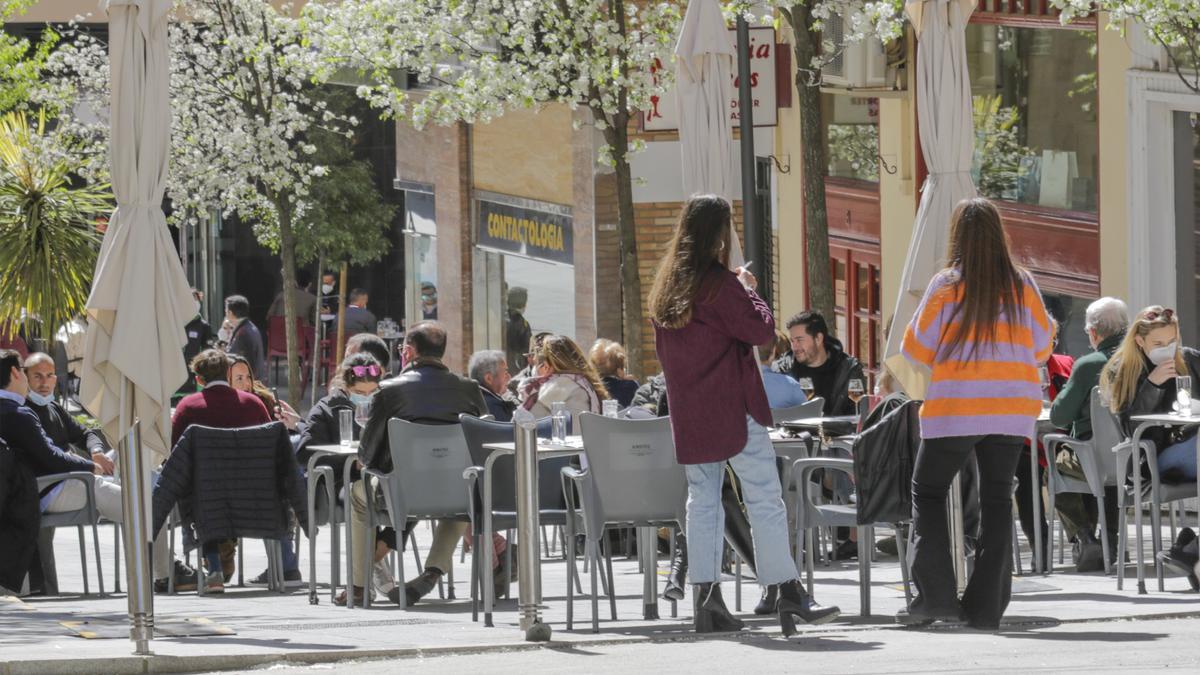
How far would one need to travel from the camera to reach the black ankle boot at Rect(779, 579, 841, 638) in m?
9.39

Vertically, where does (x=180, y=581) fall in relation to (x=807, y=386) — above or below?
below

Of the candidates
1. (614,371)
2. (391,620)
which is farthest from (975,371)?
(614,371)

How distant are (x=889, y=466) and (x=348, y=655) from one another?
2.58m

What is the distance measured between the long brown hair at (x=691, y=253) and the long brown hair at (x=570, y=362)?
13.2 ft

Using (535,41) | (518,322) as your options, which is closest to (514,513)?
(535,41)

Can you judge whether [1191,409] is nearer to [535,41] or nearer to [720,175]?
[720,175]

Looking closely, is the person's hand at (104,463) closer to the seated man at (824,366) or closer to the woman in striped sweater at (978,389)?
the seated man at (824,366)

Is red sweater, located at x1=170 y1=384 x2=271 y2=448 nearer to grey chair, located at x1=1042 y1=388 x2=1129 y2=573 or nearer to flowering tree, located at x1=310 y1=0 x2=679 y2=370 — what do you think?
grey chair, located at x1=1042 y1=388 x2=1129 y2=573

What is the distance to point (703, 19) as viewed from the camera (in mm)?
12391

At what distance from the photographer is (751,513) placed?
9555 millimetres

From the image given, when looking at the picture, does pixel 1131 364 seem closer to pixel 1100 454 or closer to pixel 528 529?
pixel 1100 454

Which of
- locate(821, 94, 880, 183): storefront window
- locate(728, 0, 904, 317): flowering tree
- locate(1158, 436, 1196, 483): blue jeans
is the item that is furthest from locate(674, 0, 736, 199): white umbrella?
locate(821, 94, 880, 183): storefront window

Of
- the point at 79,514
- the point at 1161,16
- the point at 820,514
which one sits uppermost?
the point at 1161,16

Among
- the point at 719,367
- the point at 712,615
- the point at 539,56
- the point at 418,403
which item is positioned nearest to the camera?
the point at 719,367
